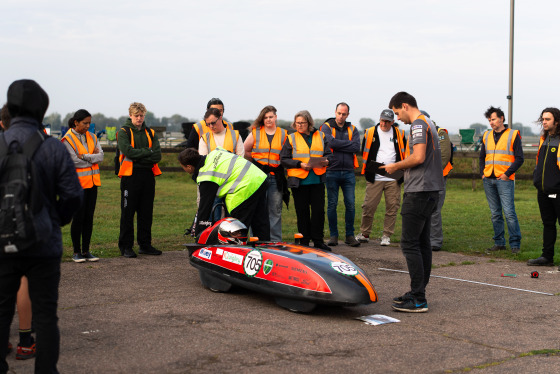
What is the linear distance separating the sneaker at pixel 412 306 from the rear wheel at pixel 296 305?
936mm

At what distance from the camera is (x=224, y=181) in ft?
27.0

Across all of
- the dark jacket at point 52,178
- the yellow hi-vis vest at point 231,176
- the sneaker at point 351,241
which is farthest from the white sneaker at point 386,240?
the dark jacket at point 52,178

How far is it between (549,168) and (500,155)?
51.0 inches

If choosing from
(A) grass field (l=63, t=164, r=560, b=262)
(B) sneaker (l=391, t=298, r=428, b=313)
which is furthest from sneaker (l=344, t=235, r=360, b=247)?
(B) sneaker (l=391, t=298, r=428, b=313)

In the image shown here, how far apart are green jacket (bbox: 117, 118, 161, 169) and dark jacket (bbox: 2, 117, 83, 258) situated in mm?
5334

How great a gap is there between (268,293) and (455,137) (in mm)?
46821

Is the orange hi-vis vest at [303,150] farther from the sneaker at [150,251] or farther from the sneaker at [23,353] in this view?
the sneaker at [23,353]

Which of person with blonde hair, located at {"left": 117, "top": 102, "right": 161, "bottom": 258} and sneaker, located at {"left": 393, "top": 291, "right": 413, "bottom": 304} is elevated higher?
person with blonde hair, located at {"left": 117, "top": 102, "right": 161, "bottom": 258}

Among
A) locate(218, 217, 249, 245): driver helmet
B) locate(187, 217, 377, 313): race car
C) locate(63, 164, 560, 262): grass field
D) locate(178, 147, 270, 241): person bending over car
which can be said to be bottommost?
locate(63, 164, 560, 262): grass field

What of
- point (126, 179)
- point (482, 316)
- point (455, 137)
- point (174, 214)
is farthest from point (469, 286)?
point (455, 137)

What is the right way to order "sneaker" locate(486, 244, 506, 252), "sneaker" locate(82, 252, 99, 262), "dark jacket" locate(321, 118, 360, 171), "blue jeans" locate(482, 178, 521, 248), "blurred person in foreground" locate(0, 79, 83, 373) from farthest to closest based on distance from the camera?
"dark jacket" locate(321, 118, 360, 171), "sneaker" locate(486, 244, 506, 252), "blue jeans" locate(482, 178, 521, 248), "sneaker" locate(82, 252, 99, 262), "blurred person in foreground" locate(0, 79, 83, 373)

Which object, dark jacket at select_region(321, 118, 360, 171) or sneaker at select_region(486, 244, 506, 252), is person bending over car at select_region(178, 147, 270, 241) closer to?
dark jacket at select_region(321, 118, 360, 171)

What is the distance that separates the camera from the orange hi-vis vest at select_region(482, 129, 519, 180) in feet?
36.4

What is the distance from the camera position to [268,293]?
7.02m
